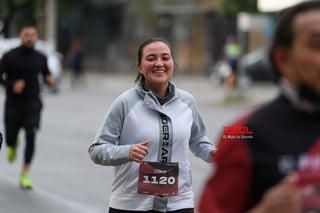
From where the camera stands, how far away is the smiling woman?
513 centimetres

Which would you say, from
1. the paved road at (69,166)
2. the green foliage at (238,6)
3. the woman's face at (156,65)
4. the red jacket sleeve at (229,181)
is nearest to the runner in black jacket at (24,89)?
the paved road at (69,166)

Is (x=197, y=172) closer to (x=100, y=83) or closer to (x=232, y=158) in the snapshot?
(x=232, y=158)

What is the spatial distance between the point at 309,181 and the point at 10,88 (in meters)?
8.37

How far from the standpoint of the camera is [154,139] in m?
5.17

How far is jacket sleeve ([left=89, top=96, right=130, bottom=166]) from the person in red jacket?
7.02 ft

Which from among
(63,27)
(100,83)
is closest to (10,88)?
(100,83)

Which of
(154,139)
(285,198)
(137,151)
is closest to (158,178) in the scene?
(154,139)

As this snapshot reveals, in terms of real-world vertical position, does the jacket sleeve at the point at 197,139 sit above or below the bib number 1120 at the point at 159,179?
above

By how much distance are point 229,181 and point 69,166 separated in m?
10.2

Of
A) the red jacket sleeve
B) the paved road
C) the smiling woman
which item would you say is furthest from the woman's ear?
the paved road

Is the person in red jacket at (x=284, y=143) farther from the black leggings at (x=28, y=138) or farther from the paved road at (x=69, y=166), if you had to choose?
the black leggings at (x=28, y=138)

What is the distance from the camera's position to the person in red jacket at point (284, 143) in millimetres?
2627

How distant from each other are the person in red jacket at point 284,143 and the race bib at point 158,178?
243 cm

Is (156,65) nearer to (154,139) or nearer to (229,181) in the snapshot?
(154,139)
